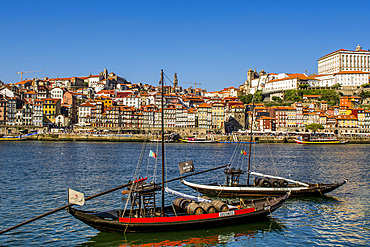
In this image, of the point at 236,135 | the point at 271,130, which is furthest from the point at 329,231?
the point at 271,130

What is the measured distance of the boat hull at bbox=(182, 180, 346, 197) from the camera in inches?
1022

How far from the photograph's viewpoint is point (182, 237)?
17.6 meters

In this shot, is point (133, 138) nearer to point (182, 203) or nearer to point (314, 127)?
point (314, 127)

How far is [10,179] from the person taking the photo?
3288 centimetres

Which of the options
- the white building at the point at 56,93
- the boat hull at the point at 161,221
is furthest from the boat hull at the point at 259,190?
the white building at the point at 56,93

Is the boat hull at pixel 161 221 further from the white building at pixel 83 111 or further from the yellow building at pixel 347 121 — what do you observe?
the white building at pixel 83 111

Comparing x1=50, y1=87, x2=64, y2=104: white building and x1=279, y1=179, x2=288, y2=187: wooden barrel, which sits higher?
x1=50, y1=87, x2=64, y2=104: white building

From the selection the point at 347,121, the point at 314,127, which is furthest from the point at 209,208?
the point at 347,121

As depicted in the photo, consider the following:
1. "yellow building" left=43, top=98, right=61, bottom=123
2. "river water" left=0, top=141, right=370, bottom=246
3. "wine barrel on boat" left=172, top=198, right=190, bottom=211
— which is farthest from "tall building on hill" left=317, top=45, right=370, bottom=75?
"wine barrel on boat" left=172, top=198, right=190, bottom=211

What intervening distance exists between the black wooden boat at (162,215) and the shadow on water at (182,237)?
0.25m

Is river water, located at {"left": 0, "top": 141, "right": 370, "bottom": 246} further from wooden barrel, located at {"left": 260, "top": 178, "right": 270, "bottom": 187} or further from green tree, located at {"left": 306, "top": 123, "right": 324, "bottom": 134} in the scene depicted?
green tree, located at {"left": 306, "top": 123, "right": 324, "bottom": 134}

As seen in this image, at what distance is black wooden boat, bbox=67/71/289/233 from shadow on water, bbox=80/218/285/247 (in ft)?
0.83

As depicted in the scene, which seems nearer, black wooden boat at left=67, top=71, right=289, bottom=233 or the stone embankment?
black wooden boat at left=67, top=71, right=289, bottom=233

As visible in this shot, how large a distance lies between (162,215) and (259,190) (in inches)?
389
